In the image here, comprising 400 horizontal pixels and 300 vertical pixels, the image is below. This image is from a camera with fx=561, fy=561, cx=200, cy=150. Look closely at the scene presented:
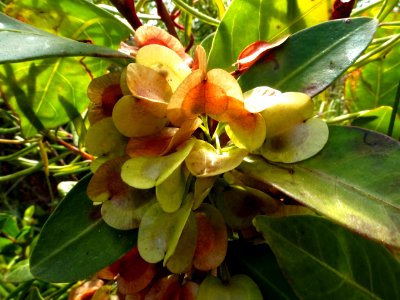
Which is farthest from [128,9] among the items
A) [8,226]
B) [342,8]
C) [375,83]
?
[8,226]

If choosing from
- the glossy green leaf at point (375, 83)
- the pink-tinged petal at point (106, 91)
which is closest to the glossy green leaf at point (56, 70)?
the pink-tinged petal at point (106, 91)

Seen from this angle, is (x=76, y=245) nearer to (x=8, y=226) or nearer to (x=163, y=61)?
(x=163, y=61)

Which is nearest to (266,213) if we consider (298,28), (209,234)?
(209,234)

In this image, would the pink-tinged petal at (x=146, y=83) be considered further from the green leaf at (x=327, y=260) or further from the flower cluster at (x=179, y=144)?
the green leaf at (x=327, y=260)

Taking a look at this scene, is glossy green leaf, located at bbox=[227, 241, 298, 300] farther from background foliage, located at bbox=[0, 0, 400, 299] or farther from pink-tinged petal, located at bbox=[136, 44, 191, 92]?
pink-tinged petal, located at bbox=[136, 44, 191, 92]

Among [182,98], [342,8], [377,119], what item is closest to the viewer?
[182,98]

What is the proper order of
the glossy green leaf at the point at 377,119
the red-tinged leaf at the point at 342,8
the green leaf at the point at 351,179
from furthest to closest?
the glossy green leaf at the point at 377,119 → the red-tinged leaf at the point at 342,8 → the green leaf at the point at 351,179
